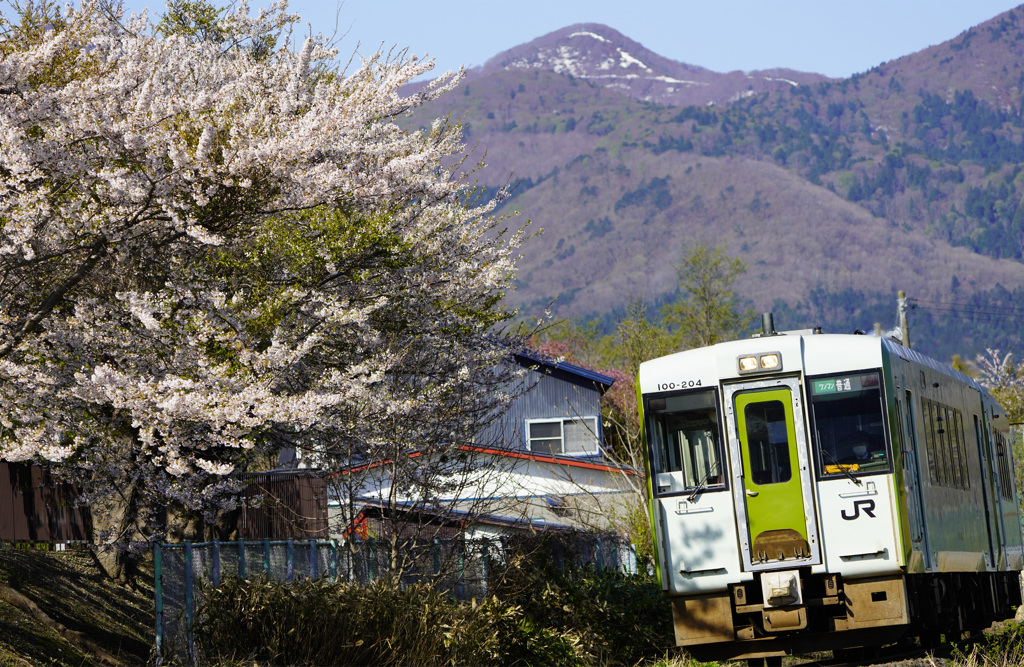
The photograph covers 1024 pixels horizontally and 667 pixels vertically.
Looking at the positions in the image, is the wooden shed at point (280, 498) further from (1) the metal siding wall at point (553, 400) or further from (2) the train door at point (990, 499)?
(1) the metal siding wall at point (553, 400)

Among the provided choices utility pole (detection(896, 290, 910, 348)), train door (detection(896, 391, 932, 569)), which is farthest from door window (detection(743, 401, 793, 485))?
utility pole (detection(896, 290, 910, 348))

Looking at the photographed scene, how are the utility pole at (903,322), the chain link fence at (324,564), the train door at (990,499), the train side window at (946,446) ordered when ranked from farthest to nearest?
the utility pole at (903,322) → the train door at (990,499) → the train side window at (946,446) → the chain link fence at (324,564)

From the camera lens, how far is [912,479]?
1224cm

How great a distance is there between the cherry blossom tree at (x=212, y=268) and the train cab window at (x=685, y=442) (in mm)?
2923

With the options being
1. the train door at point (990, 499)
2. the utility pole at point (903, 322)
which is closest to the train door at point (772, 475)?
the train door at point (990, 499)

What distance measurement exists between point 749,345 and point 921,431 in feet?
7.41

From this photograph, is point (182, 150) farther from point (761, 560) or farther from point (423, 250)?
point (761, 560)

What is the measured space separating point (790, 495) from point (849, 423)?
936 mm

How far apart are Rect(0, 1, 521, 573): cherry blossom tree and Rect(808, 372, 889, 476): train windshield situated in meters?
4.59

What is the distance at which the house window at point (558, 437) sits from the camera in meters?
36.4

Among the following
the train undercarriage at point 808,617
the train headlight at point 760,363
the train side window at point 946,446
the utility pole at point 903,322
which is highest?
the utility pole at point 903,322

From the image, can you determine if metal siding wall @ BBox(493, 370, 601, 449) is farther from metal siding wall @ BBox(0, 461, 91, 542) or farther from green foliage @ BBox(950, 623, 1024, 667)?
green foliage @ BBox(950, 623, 1024, 667)

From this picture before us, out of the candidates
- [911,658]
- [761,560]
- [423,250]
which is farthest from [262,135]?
[911,658]

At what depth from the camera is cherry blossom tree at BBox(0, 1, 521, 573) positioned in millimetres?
11258
